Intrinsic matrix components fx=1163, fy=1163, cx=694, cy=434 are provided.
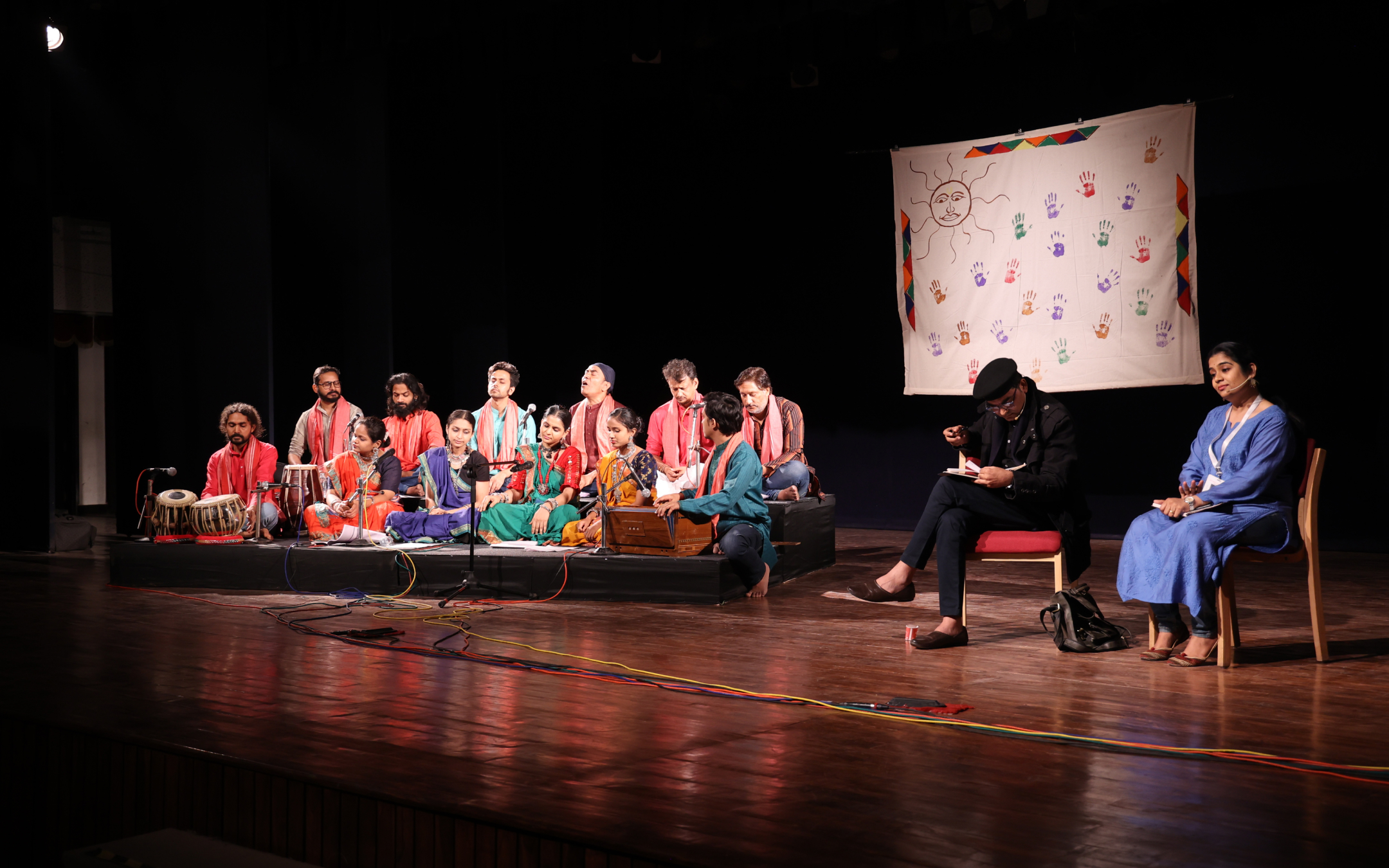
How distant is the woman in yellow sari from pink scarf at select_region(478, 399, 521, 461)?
4.53 feet

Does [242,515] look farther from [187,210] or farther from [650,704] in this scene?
[650,704]

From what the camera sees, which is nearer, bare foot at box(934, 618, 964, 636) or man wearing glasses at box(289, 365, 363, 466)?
bare foot at box(934, 618, 964, 636)

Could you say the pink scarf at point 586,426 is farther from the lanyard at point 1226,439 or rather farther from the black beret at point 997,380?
the lanyard at point 1226,439

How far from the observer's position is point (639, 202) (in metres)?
9.85

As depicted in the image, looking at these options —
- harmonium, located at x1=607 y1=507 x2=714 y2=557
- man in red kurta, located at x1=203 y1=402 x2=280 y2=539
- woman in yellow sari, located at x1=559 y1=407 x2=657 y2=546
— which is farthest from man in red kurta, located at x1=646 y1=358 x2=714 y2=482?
man in red kurta, located at x1=203 y1=402 x2=280 y2=539

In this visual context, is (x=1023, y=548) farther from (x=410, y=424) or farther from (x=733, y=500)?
(x=410, y=424)

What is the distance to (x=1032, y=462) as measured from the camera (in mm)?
4312

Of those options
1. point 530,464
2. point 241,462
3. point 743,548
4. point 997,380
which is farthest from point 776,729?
point 241,462

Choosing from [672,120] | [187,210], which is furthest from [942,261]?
[187,210]

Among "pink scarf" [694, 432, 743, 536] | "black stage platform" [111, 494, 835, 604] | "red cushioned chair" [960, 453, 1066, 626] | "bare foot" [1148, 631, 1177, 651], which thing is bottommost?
"bare foot" [1148, 631, 1177, 651]

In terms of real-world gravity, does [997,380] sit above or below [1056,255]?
below

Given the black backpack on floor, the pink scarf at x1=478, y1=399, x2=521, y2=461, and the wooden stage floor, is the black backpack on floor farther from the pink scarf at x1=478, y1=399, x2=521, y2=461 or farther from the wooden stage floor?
the pink scarf at x1=478, y1=399, x2=521, y2=461

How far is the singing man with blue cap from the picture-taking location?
706cm

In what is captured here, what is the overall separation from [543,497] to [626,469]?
718 mm
